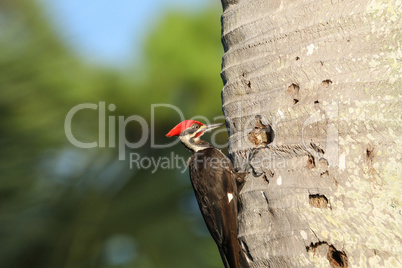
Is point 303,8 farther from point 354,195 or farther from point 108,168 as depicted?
point 108,168

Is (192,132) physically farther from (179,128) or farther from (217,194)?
(217,194)

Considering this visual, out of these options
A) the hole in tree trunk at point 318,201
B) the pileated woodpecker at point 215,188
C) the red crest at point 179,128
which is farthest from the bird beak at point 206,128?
the hole in tree trunk at point 318,201

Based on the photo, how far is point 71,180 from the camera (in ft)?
9.93

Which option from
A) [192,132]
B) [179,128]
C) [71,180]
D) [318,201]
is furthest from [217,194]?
[318,201]

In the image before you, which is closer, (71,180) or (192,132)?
(71,180)

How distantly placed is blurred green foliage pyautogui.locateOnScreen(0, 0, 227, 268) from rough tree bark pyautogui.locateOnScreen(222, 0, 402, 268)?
780mm

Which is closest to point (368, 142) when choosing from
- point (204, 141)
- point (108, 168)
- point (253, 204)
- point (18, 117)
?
point (253, 204)

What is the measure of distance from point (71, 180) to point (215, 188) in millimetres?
918

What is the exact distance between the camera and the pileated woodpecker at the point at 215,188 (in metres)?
2.96

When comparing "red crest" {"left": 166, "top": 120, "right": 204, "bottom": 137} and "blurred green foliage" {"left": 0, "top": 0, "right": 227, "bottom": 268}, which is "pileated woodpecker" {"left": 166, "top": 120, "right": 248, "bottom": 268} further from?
"blurred green foliage" {"left": 0, "top": 0, "right": 227, "bottom": 268}

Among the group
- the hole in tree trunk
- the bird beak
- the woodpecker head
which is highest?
the bird beak

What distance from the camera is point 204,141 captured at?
4070mm

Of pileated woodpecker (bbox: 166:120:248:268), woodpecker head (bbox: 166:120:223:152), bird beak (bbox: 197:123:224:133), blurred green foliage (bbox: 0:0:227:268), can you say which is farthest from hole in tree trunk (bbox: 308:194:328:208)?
bird beak (bbox: 197:123:224:133)

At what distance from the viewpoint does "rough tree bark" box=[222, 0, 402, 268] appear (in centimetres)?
208
